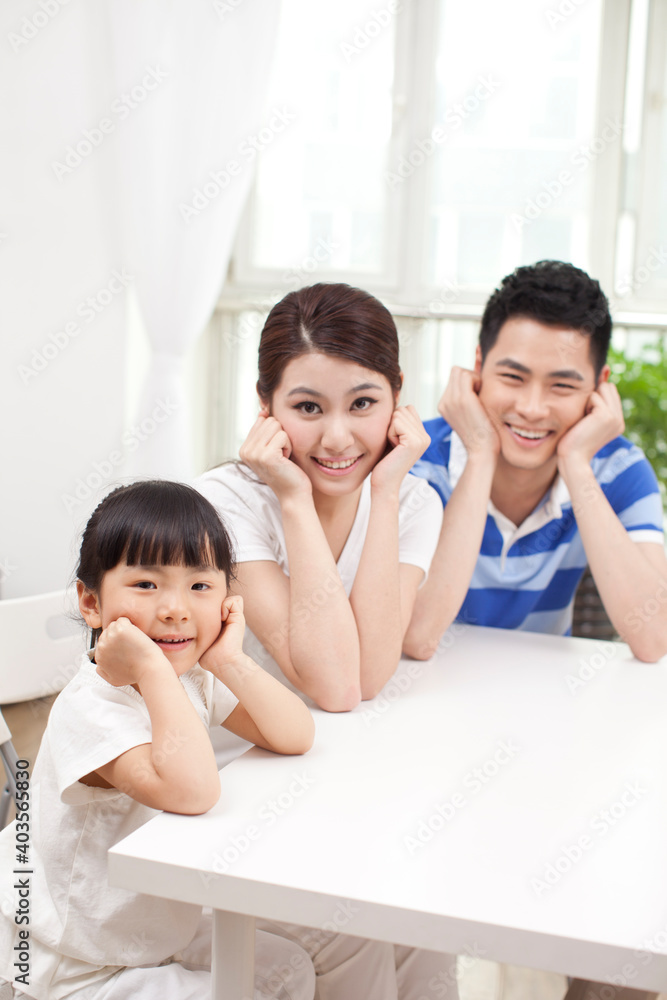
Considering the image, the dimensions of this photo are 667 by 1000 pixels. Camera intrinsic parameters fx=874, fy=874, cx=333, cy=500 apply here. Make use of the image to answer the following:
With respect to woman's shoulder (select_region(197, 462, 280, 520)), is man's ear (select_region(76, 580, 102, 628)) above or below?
below

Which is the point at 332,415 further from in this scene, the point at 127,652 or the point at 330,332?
the point at 127,652

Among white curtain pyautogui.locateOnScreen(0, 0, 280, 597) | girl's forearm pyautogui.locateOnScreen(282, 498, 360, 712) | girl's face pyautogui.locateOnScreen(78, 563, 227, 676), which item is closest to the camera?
girl's face pyautogui.locateOnScreen(78, 563, 227, 676)

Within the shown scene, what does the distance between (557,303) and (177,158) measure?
1.83m

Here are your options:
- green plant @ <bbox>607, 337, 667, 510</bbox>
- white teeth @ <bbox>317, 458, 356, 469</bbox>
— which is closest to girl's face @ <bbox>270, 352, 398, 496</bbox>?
white teeth @ <bbox>317, 458, 356, 469</bbox>

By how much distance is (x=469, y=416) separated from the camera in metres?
1.48

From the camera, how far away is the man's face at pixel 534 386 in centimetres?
143

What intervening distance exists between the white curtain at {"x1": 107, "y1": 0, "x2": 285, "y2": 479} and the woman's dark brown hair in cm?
162

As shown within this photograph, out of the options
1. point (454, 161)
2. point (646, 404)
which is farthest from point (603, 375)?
point (454, 161)

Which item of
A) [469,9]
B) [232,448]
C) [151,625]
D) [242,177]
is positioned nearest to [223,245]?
[242,177]

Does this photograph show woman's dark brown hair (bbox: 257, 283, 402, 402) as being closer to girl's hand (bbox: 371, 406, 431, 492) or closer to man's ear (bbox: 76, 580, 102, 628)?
girl's hand (bbox: 371, 406, 431, 492)

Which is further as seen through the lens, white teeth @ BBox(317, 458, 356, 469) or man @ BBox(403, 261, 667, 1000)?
man @ BBox(403, 261, 667, 1000)

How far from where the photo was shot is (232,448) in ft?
12.6

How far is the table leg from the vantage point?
2.32ft

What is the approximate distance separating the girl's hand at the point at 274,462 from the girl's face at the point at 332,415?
26mm
